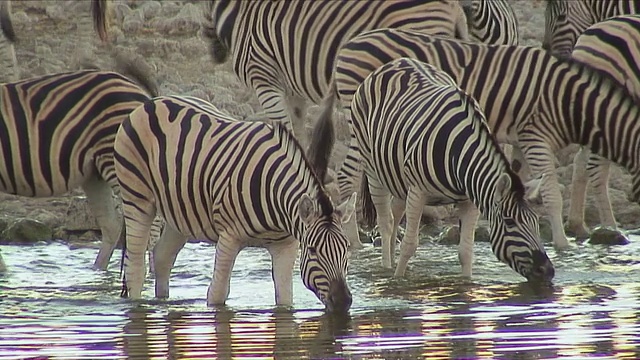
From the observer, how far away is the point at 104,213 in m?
10.2

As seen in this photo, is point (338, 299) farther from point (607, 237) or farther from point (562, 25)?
point (562, 25)

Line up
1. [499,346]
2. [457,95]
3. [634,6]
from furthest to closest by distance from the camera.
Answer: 1. [634,6]
2. [457,95]
3. [499,346]

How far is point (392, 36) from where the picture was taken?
34.7 ft

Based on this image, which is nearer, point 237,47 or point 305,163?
point 305,163

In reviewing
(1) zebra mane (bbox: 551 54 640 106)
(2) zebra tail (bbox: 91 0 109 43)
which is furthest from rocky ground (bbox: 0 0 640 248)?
(1) zebra mane (bbox: 551 54 640 106)

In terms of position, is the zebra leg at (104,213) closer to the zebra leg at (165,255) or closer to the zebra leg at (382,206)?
the zebra leg at (165,255)

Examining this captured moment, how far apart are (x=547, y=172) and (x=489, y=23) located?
241 cm

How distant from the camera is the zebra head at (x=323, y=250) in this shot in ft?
24.7

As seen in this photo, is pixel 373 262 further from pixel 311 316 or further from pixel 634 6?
pixel 634 6

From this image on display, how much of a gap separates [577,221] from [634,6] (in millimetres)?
2316

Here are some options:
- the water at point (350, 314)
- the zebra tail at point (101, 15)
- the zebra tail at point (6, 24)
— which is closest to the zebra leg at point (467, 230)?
the water at point (350, 314)

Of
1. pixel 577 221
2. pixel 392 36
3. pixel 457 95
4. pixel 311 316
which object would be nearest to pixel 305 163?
pixel 311 316

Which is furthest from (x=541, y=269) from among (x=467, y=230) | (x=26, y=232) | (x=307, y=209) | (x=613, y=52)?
(x=26, y=232)

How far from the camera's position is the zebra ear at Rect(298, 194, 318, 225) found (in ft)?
24.8
